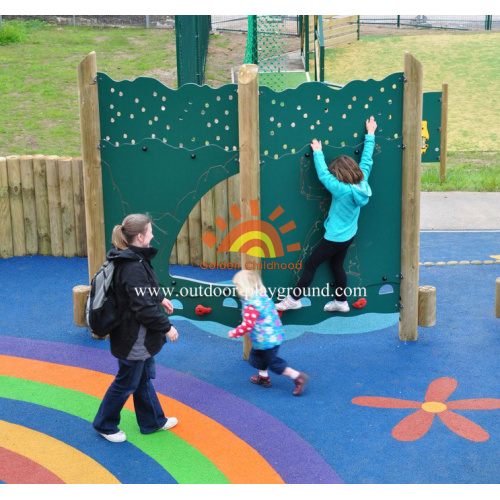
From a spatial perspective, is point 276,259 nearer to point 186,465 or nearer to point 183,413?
point 183,413

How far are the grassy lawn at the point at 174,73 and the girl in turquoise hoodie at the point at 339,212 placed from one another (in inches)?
248

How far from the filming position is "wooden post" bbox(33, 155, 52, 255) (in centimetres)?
864

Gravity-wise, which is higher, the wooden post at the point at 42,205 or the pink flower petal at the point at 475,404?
the wooden post at the point at 42,205

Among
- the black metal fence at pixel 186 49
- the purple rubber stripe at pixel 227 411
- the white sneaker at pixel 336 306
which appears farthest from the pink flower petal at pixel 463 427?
the black metal fence at pixel 186 49

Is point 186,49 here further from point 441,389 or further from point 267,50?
point 441,389

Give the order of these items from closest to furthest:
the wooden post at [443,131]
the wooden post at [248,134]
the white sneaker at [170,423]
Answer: the white sneaker at [170,423] < the wooden post at [248,134] < the wooden post at [443,131]

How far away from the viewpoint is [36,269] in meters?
8.57

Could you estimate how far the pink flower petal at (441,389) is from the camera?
561 centimetres

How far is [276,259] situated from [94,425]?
2.14 m

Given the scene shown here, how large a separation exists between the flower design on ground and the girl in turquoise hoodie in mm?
1142

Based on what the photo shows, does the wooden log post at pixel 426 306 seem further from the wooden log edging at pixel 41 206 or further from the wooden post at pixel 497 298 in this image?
the wooden log edging at pixel 41 206

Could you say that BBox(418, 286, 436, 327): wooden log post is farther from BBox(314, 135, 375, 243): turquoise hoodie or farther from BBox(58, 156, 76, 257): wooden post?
BBox(58, 156, 76, 257): wooden post

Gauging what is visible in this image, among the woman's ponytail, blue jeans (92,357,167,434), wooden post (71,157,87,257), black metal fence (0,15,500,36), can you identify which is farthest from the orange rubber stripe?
black metal fence (0,15,500,36)

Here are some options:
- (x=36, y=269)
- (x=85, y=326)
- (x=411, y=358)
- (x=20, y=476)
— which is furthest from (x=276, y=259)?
(x=36, y=269)
